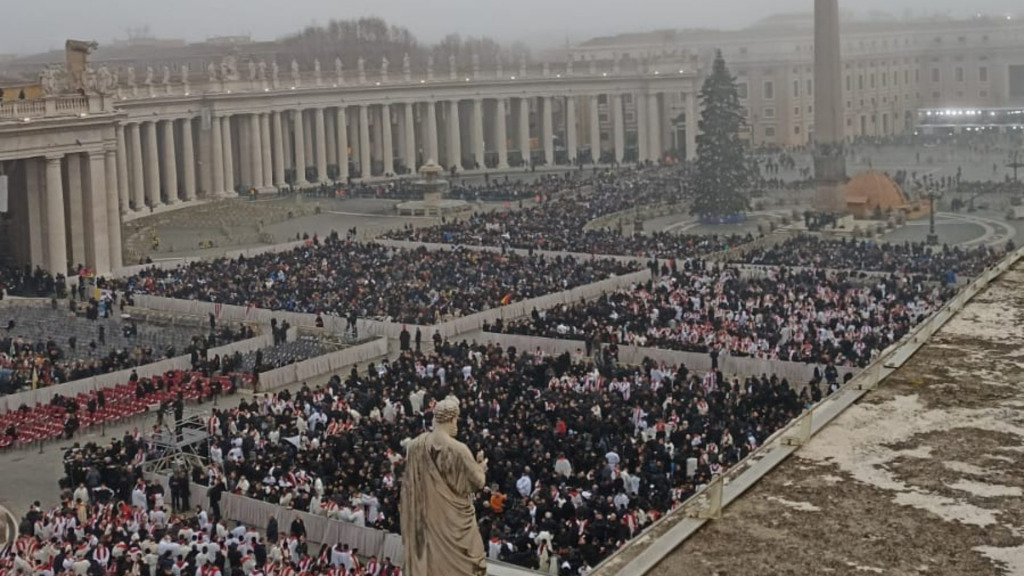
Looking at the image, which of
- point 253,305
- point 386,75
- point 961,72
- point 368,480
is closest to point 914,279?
point 253,305

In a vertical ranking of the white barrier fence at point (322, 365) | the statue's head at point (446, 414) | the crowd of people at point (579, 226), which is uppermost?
the statue's head at point (446, 414)

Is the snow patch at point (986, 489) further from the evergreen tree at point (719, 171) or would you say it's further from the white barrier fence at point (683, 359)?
the evergreen tree at point (719, 171)

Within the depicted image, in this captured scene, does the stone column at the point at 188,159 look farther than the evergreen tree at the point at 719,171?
Yes

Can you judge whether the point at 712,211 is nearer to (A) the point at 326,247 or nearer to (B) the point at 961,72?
(A) the point at 326,247

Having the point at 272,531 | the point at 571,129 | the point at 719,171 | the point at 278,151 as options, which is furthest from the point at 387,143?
the point at 272,531

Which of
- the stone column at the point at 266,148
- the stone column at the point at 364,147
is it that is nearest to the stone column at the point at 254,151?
the stone column at the point at 266,148

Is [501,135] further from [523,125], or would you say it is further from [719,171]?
[719,171]

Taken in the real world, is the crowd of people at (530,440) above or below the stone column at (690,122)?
below
